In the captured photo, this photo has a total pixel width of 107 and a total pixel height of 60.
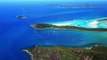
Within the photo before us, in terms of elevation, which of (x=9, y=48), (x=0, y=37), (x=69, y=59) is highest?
(x=0, y=37)

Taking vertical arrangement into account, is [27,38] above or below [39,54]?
above

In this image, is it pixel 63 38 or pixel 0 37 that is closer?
pixel 63 38

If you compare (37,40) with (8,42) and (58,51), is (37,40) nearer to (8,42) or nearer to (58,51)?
(8,42)

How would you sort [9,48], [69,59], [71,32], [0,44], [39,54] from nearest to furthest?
[69,59] < [39,54] < [9,48] < [0,44] < [71,32]

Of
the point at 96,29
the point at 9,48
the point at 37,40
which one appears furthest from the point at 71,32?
the point at 9,48

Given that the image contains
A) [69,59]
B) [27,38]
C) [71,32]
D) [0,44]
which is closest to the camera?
[69,59]

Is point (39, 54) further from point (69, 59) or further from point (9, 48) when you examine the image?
point (9, 48)

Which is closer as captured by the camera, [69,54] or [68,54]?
[68,54]

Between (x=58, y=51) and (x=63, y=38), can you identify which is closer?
(x=58, y=51)

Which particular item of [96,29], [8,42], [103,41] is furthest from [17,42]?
[96,29]
